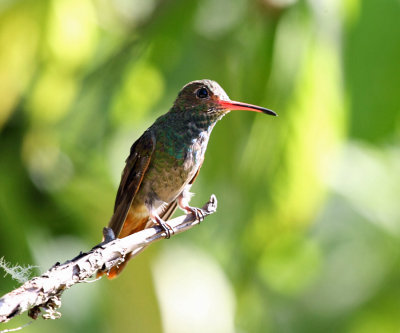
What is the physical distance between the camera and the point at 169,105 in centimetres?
466

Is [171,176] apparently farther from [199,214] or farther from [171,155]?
[199,214]

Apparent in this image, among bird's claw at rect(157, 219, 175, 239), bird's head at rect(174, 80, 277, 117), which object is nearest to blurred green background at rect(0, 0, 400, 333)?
bird's head at rect(174, 80, 277, 117)

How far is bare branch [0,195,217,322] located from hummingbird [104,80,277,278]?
95 cm

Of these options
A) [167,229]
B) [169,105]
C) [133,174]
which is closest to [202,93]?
[133,174]

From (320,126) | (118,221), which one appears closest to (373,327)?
(320,126)

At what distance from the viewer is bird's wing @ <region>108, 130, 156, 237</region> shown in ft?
10.6

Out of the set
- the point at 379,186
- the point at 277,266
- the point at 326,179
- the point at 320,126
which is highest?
the point at 320,126

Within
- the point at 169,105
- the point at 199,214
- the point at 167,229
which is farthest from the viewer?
the point at 169,105

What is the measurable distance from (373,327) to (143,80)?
4058 millimetres

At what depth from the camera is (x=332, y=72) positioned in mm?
3500

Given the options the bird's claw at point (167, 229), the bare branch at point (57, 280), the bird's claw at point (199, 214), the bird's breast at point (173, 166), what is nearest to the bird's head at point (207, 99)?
the bird's breast at point (173, 166)

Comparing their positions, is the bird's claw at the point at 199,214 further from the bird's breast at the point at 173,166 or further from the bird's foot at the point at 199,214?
the bird's breast at the point at 173,166

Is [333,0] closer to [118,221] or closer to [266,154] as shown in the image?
[266,154]

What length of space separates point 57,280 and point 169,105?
2.79 m
